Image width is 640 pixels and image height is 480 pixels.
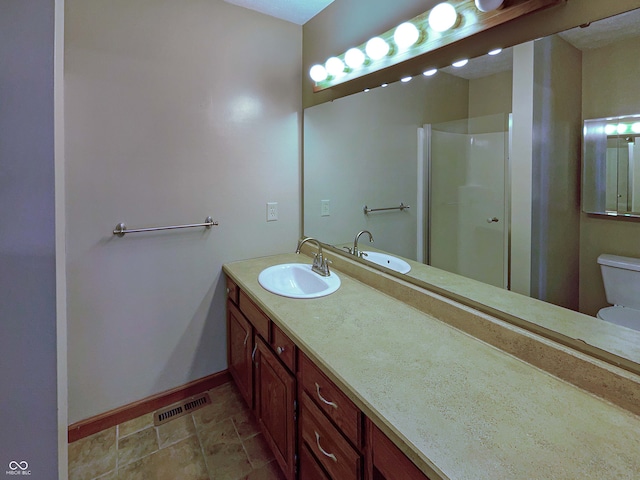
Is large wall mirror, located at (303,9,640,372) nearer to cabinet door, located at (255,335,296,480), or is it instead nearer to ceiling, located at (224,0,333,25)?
ceiling, located at (224,0,333,25)

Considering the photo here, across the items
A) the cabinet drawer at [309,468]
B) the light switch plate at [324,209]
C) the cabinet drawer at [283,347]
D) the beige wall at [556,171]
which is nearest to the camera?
the beige wall at [556,171]

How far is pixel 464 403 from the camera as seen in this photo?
794mm

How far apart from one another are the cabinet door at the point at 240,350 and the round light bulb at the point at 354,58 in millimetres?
1435

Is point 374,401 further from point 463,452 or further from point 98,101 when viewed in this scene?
point 98,101

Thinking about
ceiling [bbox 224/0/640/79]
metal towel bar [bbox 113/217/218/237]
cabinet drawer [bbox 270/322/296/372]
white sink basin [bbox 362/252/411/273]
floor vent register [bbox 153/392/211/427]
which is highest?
ceiling [bbox 224/0/640/79]

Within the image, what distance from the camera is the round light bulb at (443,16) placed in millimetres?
1168

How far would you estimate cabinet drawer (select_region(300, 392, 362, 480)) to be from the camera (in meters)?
0.90

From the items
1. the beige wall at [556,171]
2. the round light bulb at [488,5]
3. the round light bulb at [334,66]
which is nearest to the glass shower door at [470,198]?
the beige wall at [556,171]

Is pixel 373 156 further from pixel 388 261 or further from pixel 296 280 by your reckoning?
pixel 296 280

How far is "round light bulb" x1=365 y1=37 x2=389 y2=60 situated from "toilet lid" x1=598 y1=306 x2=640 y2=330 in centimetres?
131

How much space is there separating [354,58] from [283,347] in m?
1.43

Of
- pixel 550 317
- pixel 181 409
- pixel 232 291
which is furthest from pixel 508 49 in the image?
pixel 181 409

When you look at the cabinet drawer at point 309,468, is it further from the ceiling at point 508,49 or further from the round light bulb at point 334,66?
the round light bulb at point 334,66

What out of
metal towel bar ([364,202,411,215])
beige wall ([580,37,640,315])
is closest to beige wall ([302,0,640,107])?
beige wall ([580,37,640,315])
